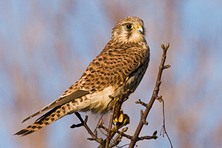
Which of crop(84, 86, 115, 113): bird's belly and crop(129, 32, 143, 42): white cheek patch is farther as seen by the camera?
crop(129, 32, 143, 42): white cheek patch

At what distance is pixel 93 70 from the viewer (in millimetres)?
4551

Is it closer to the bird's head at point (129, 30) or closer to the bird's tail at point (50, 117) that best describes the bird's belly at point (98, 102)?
the bird's tail at point (50, 117)

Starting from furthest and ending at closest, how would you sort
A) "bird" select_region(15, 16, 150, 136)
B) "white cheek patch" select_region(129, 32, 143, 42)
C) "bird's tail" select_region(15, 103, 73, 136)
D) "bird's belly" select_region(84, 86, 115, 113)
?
1. "white cheek patch" select_region(129, 32, 143, 42)
2. "bird's belly" select_region(84, 86, 115, 113)
3. "bird" select_region(15, 16, 150, 136)
4. "bird's tail" select_region(15, 103, 73, 136)

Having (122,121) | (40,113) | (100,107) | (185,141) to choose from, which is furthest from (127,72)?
(122,121)

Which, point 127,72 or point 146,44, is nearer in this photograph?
point 127,72

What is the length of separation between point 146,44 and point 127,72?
0.54 metres

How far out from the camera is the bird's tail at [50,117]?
11.1 feet

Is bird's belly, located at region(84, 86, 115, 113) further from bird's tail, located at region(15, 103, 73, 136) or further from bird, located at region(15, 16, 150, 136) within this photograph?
bird's tail, located at region(15, 103, 73, 136)

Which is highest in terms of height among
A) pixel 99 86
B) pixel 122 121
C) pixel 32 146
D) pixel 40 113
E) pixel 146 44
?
pixel 146 44

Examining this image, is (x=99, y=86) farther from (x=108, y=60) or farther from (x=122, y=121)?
(x=122, y=121)

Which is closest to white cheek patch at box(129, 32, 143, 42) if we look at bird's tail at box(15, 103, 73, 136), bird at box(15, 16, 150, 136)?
bird at box(15, 16, 150, 136)

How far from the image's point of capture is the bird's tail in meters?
3.37

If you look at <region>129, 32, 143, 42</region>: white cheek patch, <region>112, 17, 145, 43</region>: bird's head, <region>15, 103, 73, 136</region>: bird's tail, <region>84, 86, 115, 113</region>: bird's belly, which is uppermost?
<region>112, 17, 145, 43</region>: bird's head

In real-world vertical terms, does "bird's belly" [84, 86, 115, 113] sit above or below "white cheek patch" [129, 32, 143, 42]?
below
